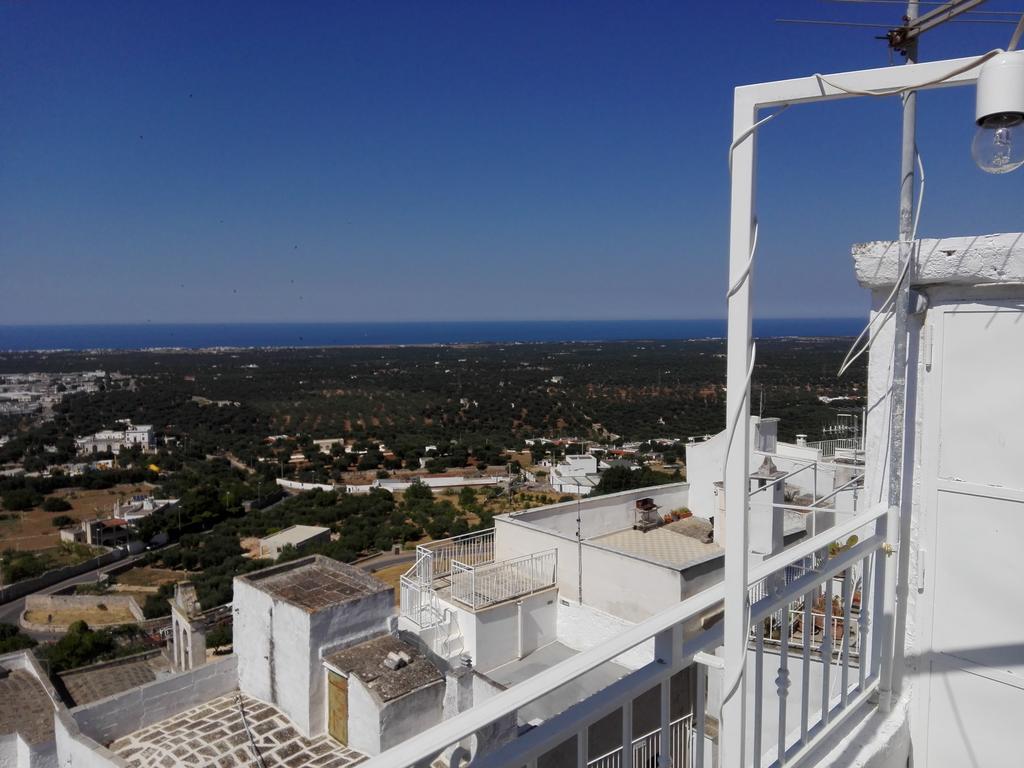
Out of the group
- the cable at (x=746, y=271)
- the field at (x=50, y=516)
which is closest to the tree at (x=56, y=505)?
the field at (x=50, y=516)

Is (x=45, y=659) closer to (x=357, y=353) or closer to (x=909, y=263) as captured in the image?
(x=909, y=263)

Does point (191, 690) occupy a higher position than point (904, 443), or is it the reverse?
point (904, 443)

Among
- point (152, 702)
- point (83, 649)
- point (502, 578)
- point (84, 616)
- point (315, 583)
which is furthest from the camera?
point (84, 616)

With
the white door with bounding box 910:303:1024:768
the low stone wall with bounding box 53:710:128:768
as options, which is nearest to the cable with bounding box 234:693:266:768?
the low stone wall with bounding box 53:710:128:768

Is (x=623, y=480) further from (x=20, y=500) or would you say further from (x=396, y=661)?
(x=20, y=500)

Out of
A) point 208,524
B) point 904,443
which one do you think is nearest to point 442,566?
point 904,443

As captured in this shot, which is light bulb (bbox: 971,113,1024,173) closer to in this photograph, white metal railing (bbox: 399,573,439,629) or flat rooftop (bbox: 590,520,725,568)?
white metal railing (bbox: 399,573,439,629)

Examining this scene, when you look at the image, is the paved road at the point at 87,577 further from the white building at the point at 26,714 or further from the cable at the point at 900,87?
the cable at the point at 900,87

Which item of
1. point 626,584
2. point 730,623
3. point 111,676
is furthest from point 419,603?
point 730,623
